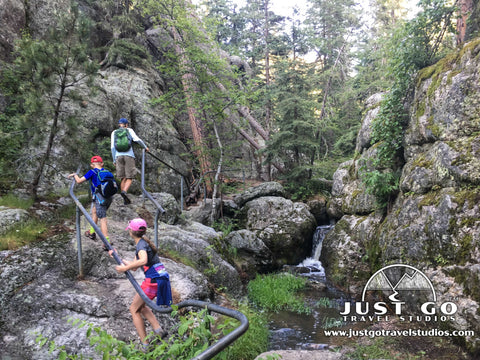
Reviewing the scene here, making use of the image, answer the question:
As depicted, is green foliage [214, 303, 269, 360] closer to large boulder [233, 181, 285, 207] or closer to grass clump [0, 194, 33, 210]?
grass clump [0, 194, 33, 210]

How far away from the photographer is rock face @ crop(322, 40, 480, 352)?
570 centimetres

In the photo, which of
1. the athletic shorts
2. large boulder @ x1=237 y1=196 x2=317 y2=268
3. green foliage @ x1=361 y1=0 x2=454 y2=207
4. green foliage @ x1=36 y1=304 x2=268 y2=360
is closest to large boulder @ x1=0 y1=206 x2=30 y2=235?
green foliage @ x1=36 y1=304 x2=268 y2=360

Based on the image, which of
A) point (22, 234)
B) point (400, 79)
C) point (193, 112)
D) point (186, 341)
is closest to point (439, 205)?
point (400, 79)

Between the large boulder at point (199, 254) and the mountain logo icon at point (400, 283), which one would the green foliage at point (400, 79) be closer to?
the mountain logo icon at point (400, 283)

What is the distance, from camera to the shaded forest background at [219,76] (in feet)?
18.7

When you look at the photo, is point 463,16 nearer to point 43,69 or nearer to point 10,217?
point 43,69

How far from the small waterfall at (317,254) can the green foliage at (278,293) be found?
1822mm

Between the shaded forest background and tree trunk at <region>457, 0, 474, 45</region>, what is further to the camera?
tree trunk at <region>457, 0, 474, 45</region>

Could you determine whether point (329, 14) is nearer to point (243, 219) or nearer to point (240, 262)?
point (243, 219)

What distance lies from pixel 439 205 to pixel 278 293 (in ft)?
15.8

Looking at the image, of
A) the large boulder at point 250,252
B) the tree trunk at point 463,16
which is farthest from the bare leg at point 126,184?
the tree trunk at point 463,16

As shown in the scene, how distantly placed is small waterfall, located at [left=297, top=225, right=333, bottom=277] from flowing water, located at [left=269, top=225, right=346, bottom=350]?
0.76 meters

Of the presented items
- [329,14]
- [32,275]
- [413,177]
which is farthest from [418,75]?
[329,14]

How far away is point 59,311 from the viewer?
3.74 meters
